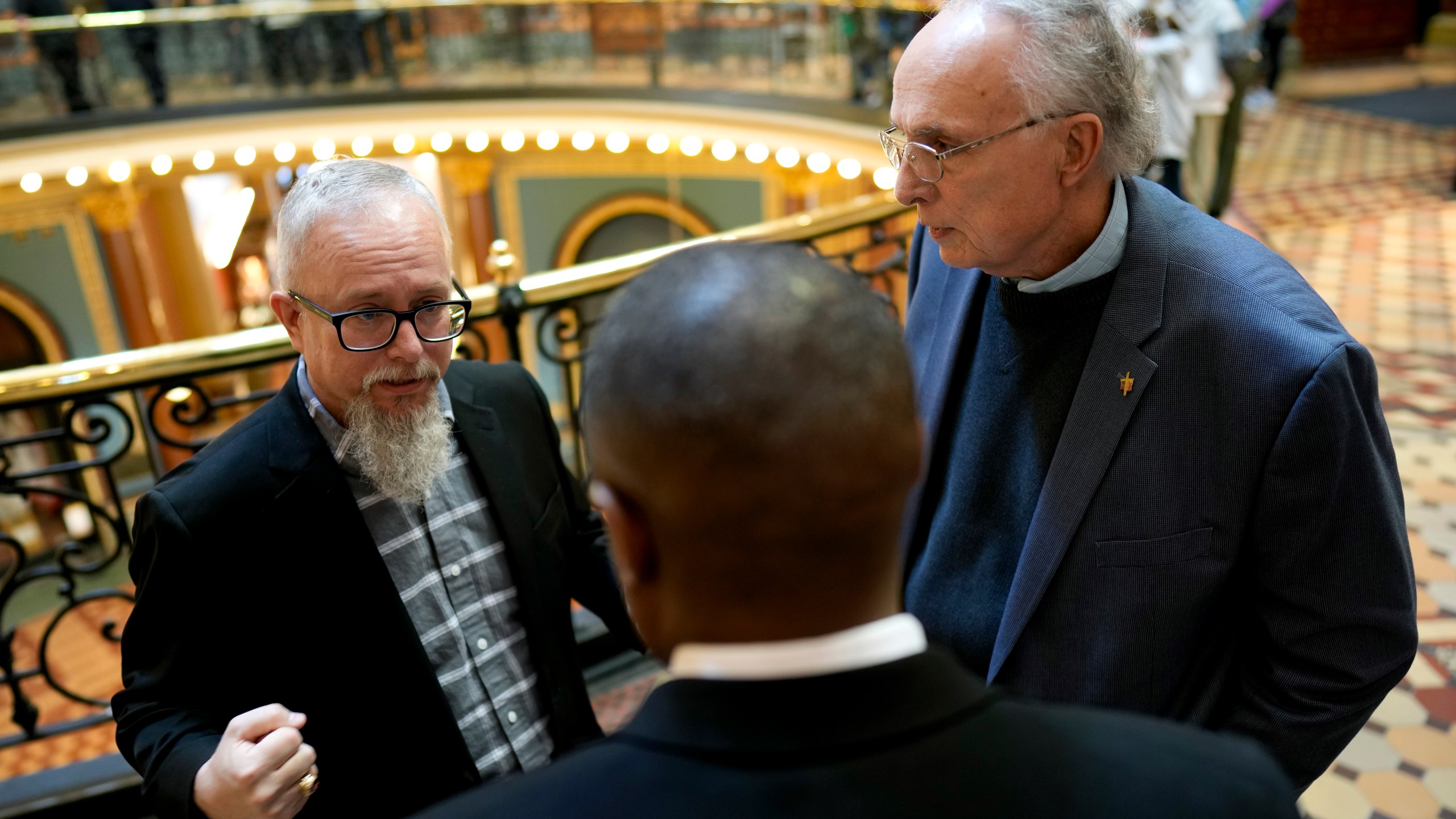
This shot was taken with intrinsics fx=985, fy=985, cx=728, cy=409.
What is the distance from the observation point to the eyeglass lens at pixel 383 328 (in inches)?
57.0

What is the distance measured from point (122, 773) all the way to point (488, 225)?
11783mm

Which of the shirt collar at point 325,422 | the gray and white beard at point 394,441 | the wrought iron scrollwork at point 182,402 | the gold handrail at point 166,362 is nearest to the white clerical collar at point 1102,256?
the gold handrail at point 166,362

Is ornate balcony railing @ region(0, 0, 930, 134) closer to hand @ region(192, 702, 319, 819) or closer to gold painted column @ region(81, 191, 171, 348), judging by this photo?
gold painted column @ region(81, 191, 171, 348)

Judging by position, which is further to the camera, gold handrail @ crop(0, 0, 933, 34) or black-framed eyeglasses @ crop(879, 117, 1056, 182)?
gold handrail @ crop(0, 0, 933, 34)

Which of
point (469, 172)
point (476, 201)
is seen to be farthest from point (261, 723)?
point (476, 201)

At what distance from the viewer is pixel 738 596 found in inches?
28.3

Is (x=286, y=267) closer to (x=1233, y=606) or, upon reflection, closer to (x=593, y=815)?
(x=593, y=815)

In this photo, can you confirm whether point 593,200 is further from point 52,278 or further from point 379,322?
point 379,322

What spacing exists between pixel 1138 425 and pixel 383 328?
113 cm

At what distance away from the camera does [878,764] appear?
2.24 feet

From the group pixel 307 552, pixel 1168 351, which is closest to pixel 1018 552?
pixel 1168 351

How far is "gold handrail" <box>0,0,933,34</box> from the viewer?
9820 mm

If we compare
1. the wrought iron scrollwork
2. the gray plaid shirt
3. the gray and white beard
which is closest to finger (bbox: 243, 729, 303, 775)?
the gray plaid shirt

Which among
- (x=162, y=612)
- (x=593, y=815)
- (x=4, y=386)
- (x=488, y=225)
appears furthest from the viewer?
(x=488, y=225)
